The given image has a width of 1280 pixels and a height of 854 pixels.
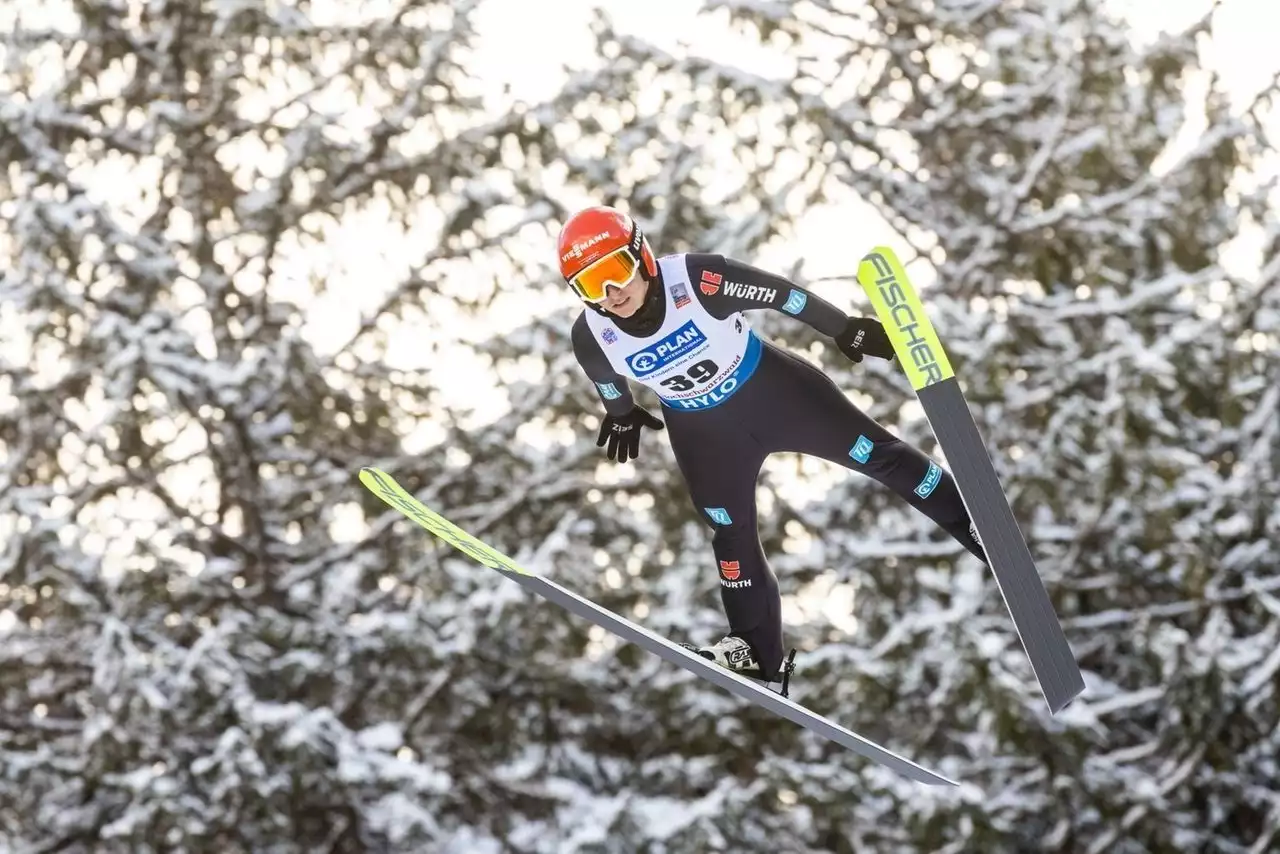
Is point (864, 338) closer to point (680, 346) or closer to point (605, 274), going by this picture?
point (680, 346)

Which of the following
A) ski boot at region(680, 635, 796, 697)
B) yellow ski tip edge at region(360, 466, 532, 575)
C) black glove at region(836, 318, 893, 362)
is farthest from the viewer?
yellow ski tip edge at region(360, 466, 532, 575)

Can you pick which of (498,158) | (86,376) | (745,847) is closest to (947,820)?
(745,847)

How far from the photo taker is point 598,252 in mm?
3666

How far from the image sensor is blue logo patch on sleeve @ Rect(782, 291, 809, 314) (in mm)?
3887

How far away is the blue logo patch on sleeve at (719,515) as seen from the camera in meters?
4.24

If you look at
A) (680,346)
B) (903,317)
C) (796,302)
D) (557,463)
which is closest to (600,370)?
(680,346)

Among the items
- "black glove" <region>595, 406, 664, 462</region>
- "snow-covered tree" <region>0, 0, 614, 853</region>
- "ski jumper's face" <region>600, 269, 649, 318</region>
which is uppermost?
"snow-covered tree" <region>0, 0, 614, 853</region>

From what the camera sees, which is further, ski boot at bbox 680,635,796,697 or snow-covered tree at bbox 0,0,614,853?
snow-covered tree at bbox 0,0,614,853

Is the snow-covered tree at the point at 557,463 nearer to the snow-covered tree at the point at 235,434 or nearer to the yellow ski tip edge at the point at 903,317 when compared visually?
the snow-covered tree at the point at 235,434

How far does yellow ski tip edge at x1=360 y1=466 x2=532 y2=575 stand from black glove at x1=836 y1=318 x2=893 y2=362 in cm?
135

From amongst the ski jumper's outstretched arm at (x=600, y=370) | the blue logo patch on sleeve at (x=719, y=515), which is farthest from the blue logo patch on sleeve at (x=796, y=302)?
the blue logo patch on sleeve at (x=719, y=515)

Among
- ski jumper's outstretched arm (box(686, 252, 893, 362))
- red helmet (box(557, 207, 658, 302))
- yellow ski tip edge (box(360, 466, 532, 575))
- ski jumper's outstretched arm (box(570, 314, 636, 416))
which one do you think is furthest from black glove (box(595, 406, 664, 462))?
yellow ski tip edge (box(360, 466, 532, 575))

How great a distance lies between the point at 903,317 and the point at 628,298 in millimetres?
683

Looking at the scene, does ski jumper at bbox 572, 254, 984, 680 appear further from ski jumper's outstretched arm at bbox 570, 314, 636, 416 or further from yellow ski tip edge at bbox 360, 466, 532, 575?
yellow ski tip edge at bbox 360, 466, 532, 575
